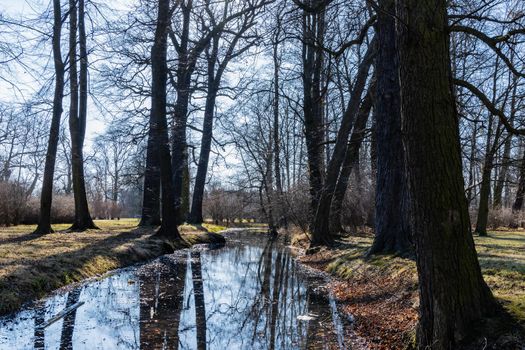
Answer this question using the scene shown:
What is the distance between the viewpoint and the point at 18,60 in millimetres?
7797

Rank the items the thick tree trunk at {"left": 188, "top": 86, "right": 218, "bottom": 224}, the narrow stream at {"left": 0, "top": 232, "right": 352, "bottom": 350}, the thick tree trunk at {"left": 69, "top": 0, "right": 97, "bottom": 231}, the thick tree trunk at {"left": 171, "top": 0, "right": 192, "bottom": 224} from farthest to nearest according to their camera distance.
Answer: the thick tree trunk at {"left": 188, "top": 86, "right": 218, "bottom": 224}
the thick tree trunk at {"left": 69, "top": 0, "right": 97, "bottom": 231}
the thick tree trunk at {"left": 171, "top": 0, "right": 192, "bottom": 224}
the narrow stream at {"left": 0, "top": 232, "right": 352, "bottom": 350}

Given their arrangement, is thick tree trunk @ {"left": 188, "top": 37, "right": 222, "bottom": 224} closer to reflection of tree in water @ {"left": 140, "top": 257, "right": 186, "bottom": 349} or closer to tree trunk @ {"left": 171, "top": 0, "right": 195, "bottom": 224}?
tree trunk @ {"left": 171, "top": 0, "right": 195, "bottom": 224}

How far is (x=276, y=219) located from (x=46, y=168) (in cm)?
1535

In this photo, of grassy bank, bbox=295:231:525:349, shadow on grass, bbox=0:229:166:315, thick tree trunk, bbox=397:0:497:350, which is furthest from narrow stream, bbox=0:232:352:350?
thick tree trunk, bbox=397:0:497:350

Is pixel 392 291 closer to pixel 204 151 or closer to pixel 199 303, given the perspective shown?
pixel 199 303

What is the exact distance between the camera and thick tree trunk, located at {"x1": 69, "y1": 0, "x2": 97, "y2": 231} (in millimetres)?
15742

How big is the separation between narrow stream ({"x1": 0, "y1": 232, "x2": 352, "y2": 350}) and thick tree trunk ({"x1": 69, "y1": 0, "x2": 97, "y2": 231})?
718 centimetres

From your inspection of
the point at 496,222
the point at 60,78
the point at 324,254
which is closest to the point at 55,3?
the point at 60,78

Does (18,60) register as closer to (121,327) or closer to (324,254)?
(121,327)

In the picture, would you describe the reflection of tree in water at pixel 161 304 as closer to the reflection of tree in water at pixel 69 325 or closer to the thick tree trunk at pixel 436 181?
the reflection of tree in water at pixel 69 325

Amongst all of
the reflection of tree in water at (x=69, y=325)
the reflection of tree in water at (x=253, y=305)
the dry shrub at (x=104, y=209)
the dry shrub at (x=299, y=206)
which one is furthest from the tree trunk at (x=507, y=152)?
the dry shrub at (x=104, y=209)

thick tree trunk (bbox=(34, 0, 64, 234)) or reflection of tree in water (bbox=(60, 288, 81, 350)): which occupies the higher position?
thick tree trunk (bbox=(34, 0, 64, 234))

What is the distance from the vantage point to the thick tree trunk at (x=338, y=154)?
13.5 metres

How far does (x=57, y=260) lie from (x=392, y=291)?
21.1ft
